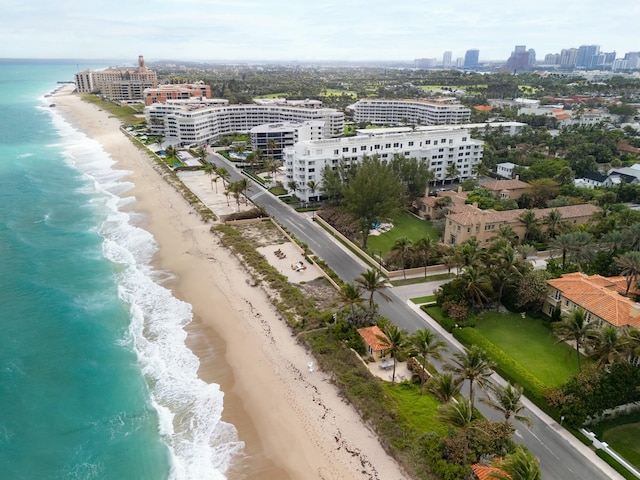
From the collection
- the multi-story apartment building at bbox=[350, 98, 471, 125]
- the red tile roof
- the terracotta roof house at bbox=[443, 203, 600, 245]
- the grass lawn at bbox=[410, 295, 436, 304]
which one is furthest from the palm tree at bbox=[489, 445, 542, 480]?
the multi-story apartment building at bbox=[350, 98, 471, 125]

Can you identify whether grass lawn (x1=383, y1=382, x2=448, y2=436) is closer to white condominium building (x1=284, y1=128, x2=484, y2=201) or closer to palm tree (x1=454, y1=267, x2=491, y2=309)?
palm tree (x1=454, y1=267, x2=491, y2=309)

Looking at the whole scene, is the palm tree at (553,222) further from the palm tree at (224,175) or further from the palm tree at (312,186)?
the palm tree at (224,175)

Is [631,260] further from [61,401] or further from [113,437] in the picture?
[61,401]

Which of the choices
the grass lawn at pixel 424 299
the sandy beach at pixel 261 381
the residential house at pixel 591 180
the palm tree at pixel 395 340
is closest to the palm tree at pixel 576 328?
the palm tree at pixel 395 340

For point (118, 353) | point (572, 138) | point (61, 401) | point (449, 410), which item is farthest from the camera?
point (572, 138)

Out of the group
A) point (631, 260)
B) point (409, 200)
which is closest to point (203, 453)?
point (631, 260)

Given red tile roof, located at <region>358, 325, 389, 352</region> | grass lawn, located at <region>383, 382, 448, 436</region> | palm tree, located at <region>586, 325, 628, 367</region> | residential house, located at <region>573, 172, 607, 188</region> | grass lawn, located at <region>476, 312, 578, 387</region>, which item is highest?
palm tree, located at <region>586, 325, 628, 367</region>
